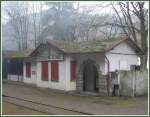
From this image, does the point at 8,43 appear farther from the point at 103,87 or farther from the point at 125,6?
the point at 103,87

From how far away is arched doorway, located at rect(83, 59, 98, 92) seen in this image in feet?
68.0

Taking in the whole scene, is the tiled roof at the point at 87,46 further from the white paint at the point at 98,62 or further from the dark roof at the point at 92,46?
the white paint at the point at 98,62

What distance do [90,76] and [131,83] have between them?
353 centimetres

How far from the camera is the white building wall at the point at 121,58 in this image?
774 inches

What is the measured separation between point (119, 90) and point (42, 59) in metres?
7.38

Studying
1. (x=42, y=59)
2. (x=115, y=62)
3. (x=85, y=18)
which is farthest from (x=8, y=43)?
(x=115, y=62)

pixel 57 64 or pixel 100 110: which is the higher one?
pixel 57 64

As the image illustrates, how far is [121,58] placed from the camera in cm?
2038

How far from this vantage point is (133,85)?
18.5m

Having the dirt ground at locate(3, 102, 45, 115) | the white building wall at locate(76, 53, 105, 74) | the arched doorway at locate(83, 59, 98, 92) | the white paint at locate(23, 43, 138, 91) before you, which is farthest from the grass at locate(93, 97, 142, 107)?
the dirt ground at locate(3, 102, 45, 115)

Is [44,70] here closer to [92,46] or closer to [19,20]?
[92,46]

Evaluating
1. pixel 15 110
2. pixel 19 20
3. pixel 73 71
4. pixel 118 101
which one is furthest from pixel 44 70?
pixel 19 20

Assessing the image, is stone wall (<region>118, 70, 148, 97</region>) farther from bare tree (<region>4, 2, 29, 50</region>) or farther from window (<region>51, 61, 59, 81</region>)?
bare tree (<region>4, 2, 29, 50</region>)

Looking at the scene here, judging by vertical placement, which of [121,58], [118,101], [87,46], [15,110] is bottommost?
[118,101]
